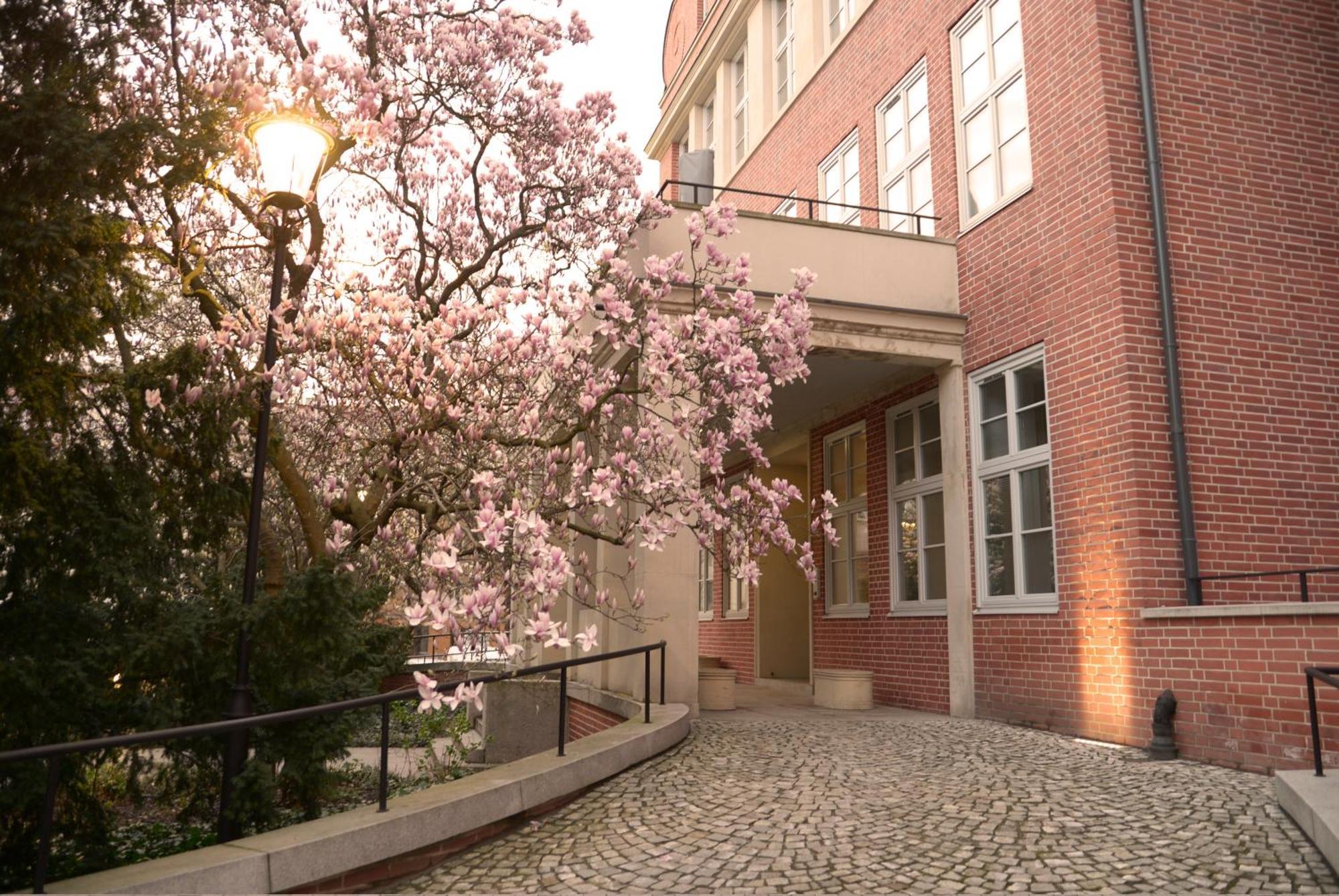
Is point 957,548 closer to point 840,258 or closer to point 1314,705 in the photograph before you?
point 840,258

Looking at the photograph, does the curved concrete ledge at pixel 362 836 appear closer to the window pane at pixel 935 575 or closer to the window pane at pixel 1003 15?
the window pane at pixel 935 575

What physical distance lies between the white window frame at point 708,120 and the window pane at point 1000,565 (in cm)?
1333

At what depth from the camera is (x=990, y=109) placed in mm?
10656

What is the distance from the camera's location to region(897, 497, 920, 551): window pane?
11781 millimetres

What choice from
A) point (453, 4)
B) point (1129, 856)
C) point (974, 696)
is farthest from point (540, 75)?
point (1129, 856)

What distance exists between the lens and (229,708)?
207 inches

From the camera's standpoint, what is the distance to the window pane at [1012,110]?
10.1 m

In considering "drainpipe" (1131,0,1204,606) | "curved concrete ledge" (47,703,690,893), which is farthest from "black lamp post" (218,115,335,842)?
"drainpipe" (1131,0,1204,606)

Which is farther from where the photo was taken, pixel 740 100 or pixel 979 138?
pixel 740 100

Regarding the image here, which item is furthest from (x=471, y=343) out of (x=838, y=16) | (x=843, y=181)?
(x=838, y=16)

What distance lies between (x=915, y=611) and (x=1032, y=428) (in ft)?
9.11

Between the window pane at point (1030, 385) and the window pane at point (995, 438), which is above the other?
the window pane at point (1030, 385)

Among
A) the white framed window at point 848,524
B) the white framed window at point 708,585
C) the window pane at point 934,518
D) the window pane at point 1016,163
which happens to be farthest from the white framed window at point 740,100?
the window pane at point 934,518

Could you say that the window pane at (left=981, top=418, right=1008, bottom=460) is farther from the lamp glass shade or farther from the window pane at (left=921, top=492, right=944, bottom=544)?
the lamp glass shade
